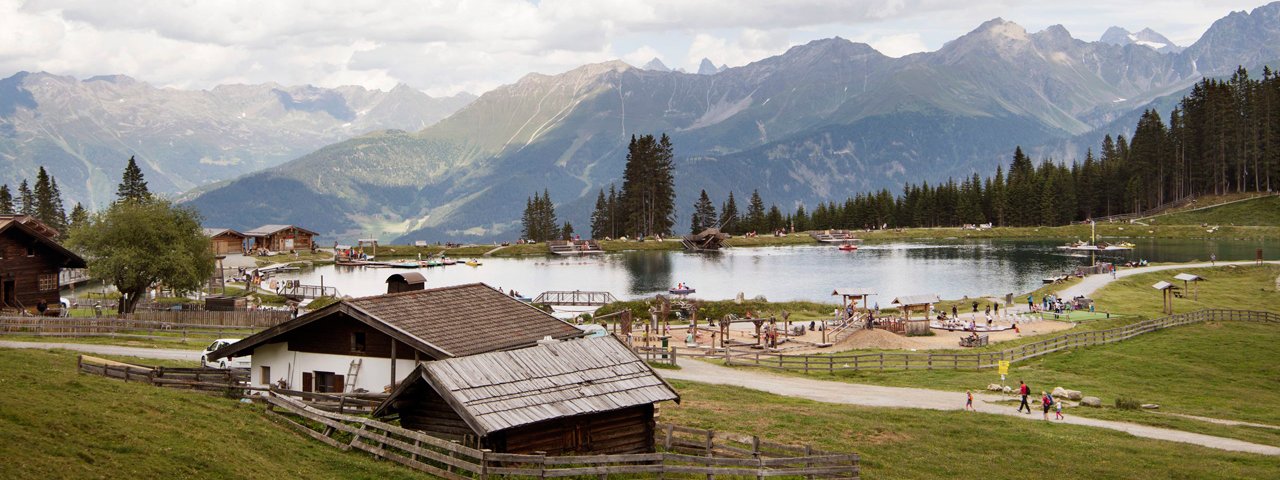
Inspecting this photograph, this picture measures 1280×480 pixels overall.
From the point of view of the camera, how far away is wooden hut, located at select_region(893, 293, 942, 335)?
67375 mm

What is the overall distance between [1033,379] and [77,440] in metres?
41.8

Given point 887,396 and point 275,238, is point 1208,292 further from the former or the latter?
point 275,238

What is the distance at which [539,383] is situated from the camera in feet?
96.1

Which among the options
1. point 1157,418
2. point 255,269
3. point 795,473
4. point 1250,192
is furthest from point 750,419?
point 1250,192

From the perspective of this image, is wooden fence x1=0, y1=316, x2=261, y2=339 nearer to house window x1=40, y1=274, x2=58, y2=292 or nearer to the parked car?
house window x1=40, y1=274, x2=58, y2=292

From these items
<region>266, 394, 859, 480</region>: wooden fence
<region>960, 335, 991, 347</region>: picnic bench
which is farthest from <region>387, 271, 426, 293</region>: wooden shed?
<region>960, 335, 991, 347</region>: picnic bench

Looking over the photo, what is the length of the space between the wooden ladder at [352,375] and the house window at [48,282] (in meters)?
43.1

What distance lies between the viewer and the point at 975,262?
5271 inches

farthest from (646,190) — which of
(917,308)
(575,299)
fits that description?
(917,308)

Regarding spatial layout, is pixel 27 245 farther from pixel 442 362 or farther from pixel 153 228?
pixel 442 362

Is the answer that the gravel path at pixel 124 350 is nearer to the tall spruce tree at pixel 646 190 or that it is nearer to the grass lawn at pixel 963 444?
the grass lawn at pixel 963 444

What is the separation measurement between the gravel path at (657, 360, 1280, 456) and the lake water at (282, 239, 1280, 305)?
44.5 metres

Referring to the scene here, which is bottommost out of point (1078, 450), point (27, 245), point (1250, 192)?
point (1078, 450)

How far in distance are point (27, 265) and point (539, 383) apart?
5155 centimetres
